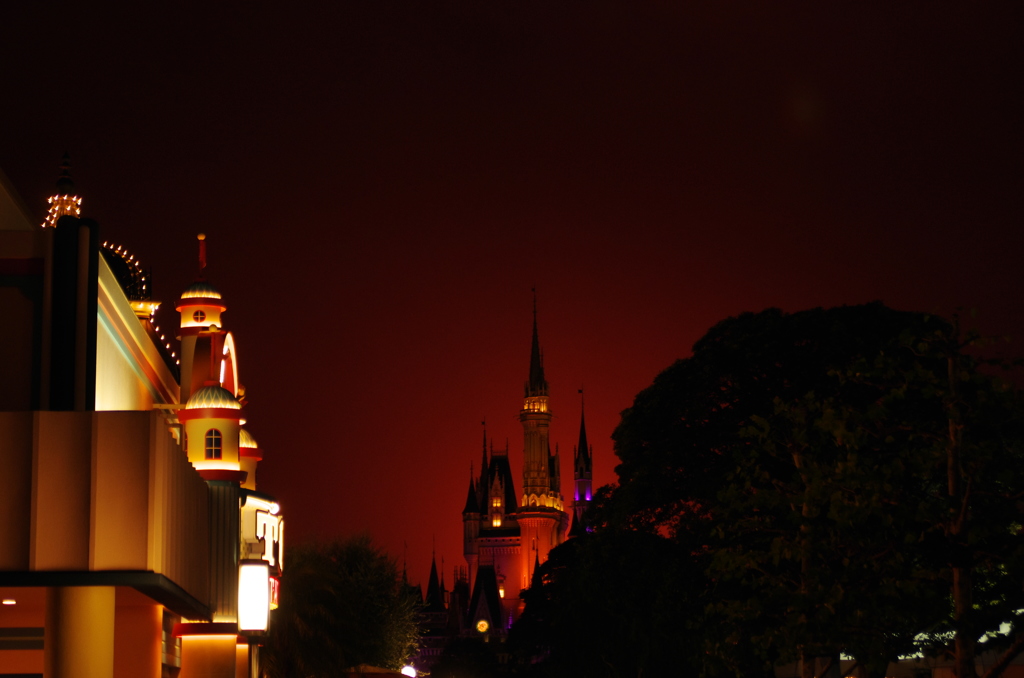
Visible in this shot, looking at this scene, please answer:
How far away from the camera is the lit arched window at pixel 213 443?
28969 millimetres

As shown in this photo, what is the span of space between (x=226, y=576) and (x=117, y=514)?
12705 millimetres

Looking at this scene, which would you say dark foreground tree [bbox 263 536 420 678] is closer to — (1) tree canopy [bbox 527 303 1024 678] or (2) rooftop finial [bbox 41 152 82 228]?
(2) rooftop finial [bbox 41 152 82 228]

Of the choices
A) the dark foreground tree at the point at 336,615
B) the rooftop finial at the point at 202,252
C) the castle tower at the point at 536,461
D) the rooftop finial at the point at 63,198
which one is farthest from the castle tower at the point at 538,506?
the rooftop finial at the point at 63,198

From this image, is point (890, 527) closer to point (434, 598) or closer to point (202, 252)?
point (202, 252)

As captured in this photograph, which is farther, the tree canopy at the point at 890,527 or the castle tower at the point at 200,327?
the castle tower at the point at 200,327

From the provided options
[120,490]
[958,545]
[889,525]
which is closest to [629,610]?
[889,525]

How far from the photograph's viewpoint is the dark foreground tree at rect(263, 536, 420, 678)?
49594 mm

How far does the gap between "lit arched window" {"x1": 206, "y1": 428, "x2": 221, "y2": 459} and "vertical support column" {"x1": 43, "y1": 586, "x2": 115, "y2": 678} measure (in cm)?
1317

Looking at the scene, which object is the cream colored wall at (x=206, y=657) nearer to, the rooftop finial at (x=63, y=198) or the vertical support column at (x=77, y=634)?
the rooftop finial at (x=63, y=198)

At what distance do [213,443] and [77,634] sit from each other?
1346 cm

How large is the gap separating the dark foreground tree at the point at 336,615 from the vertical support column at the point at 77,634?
3192 centimetres

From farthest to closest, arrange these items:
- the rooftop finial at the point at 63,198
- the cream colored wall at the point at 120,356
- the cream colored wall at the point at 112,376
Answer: the rooftop finial at the point at 63,198 < the cream colored wall at the point at 112,376 < the cream colored wall at the point at 120,356

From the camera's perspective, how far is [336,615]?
171 feet

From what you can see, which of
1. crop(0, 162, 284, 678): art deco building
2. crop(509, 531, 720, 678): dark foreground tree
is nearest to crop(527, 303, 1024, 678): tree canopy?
crop(0, 162, 284, 678): art deco building
